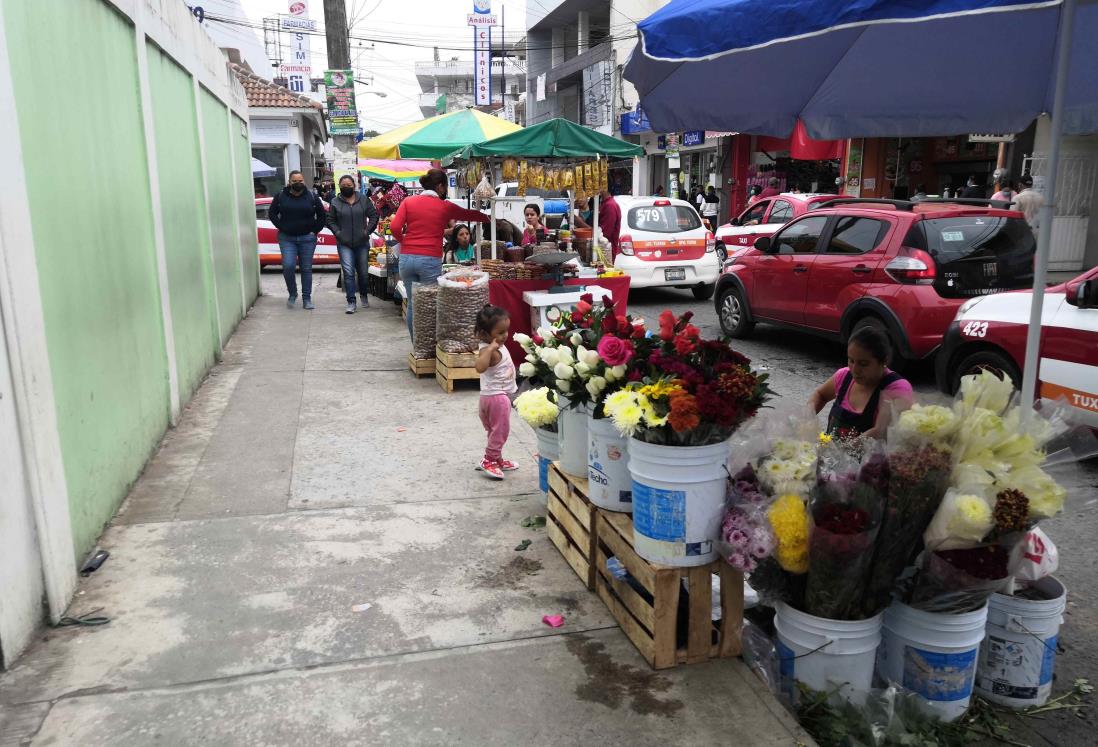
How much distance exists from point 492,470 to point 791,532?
289cm

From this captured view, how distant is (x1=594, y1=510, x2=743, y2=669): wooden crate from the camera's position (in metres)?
3.22

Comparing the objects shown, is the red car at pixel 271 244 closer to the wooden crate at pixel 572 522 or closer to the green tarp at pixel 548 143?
the green tarp at pixel 548 143

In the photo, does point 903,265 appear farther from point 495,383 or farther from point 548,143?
point 495,383

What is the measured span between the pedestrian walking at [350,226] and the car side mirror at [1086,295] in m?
9.67

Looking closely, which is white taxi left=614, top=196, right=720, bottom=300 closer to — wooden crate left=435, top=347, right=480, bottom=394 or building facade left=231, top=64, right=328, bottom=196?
wooden crate left=435, top=347, right=480, bottom=394

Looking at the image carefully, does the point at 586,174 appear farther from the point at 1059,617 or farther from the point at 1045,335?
the point at 1059,617

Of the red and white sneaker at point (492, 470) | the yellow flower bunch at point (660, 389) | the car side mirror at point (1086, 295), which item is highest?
the car side mirror at point (1086, 295)

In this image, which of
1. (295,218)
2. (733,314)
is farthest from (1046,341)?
(295,218)

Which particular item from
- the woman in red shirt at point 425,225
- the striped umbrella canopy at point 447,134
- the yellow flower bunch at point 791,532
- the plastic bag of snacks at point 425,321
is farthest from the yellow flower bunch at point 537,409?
the striped umbrella canopy at point 447,134

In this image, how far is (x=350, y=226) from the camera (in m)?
12.6

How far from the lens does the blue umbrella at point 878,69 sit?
321 centimetres

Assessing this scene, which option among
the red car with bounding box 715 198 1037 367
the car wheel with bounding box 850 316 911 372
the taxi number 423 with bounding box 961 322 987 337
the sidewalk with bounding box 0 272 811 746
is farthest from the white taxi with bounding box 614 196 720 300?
the sidewalk with bounding box 0 272 811 746

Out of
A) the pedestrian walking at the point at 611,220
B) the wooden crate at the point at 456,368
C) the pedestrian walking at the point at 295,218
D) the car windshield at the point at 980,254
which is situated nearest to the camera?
the car windshield at the point at 980,254

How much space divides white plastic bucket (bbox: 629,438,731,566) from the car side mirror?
363 centimetres
